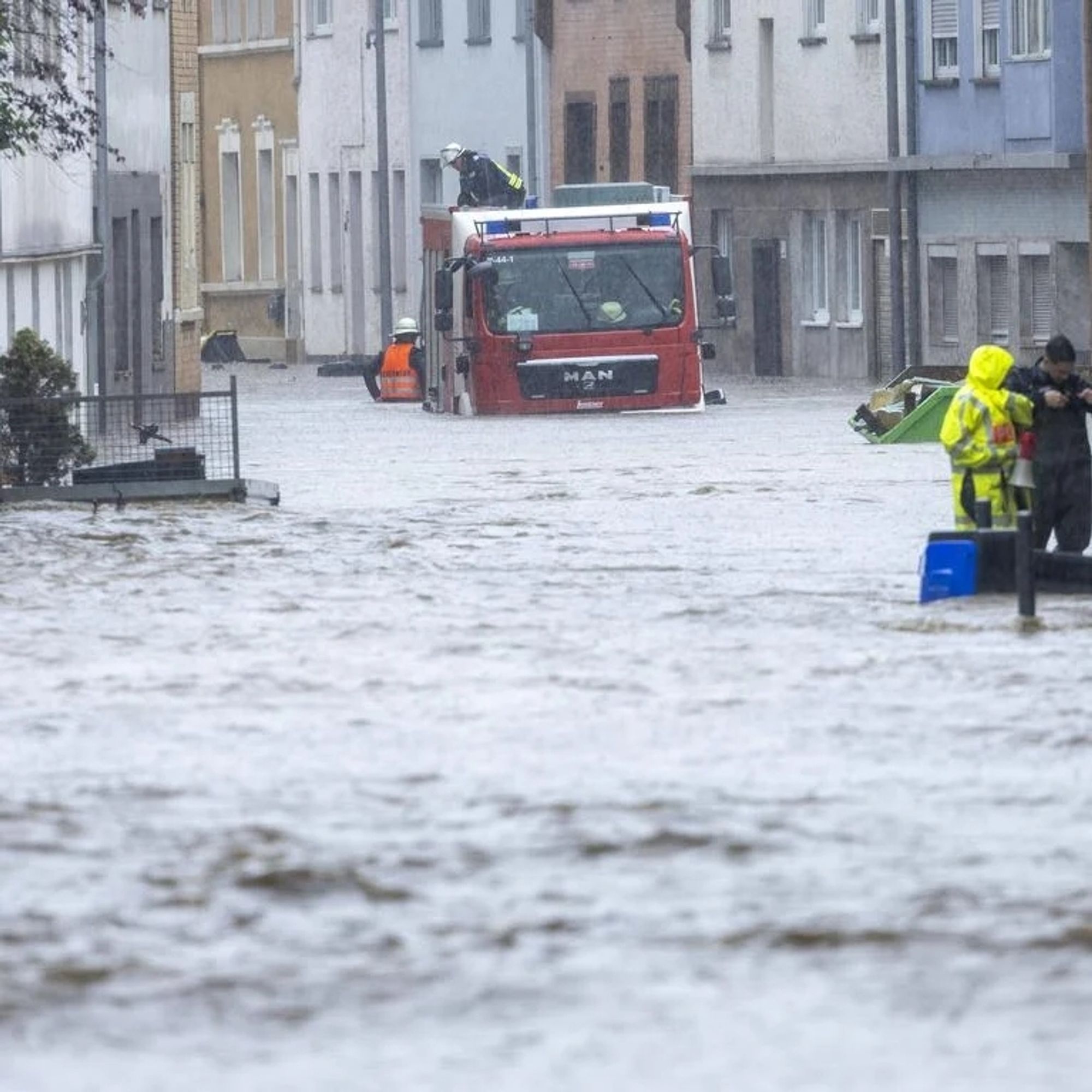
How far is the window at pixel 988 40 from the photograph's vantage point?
57125mm

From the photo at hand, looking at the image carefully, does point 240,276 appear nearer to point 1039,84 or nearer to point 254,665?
point 1039,84

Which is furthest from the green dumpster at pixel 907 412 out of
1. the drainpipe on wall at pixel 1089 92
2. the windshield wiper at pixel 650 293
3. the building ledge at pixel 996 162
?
the building ledge at pixel 996 162

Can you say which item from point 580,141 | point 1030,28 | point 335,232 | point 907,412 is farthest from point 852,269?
point 907,412

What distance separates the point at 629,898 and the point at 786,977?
1.26 m

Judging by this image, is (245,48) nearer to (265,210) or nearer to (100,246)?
(265,210)

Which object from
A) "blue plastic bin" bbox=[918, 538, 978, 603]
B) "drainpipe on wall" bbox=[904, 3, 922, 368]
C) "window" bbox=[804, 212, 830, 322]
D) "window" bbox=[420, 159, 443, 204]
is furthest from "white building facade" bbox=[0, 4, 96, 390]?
"window" bbox=[420, 159, 443, 204]

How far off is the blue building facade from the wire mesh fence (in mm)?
25858

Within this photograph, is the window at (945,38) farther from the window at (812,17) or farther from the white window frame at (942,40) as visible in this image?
the window at (812,17)

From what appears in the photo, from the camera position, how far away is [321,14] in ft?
276

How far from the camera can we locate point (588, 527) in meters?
27.0

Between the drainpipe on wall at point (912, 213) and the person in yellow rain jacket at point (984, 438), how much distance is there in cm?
3757

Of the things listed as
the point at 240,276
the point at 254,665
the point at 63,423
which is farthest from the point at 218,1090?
the point at 240,276

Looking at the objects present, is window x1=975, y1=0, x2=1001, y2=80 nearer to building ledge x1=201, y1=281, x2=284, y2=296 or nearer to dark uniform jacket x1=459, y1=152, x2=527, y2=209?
dark uniform jacket x1=459, y1=152, x2=527, y2=209

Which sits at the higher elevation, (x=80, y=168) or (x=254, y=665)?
(x=80, y=168)
